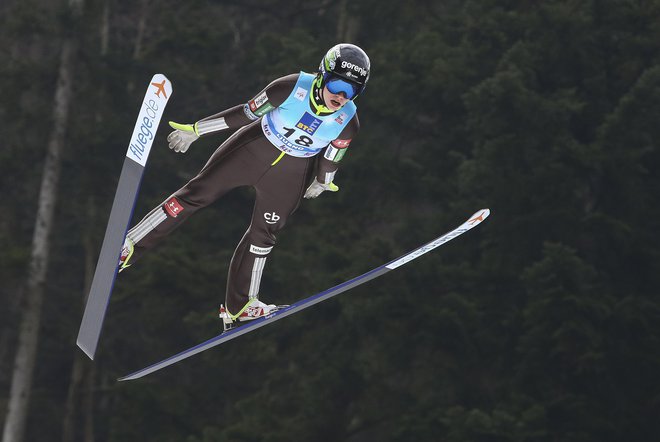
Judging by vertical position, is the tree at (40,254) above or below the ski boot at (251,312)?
above

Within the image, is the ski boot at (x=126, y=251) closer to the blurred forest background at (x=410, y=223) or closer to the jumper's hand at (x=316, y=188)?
the jumper's hand at (x=316, y=188)

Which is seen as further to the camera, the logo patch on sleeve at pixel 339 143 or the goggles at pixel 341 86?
the logo patch on sleeve at pixel 339 143

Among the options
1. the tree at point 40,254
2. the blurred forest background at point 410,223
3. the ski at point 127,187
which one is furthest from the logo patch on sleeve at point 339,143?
the tree at point 40,254

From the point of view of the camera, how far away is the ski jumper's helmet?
5.89m

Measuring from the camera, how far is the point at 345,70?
5.89m

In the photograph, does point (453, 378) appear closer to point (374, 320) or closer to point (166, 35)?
point (374, 320)

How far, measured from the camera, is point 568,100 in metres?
13.8

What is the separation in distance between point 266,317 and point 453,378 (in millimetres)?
7921

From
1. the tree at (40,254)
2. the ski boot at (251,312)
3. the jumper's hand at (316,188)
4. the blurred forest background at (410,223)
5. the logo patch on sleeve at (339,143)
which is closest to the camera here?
the logo patch on sleeve at (339,143)

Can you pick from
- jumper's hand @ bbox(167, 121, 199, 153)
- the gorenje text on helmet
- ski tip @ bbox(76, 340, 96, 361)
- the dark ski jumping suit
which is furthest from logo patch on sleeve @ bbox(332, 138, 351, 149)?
ski tip @ bbox(76, 340, 96, 361)

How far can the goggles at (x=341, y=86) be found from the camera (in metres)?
5.93

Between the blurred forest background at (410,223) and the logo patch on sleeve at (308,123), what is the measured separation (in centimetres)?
701

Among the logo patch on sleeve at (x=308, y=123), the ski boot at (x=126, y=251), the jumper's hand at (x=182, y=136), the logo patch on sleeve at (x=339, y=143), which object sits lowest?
the logo patch on sleeve at (x=339, y=143)

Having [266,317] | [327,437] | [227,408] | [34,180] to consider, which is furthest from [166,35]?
[266,317]
